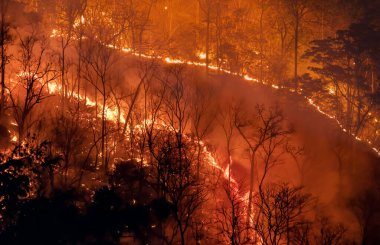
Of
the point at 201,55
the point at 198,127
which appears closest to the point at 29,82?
the point at 198,127

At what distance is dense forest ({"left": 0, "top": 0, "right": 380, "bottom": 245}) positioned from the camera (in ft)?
94.5

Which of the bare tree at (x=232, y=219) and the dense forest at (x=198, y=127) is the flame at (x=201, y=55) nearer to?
the dense forest at (x=198, y=127)

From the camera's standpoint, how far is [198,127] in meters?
43.7

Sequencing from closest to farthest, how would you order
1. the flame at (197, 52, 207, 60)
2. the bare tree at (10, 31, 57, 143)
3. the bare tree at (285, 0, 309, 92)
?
the bare tree at (10, 31, 57, 143), the bare tree at (285, 0, 309, 92), the flame at (197, 52, 207, 60)

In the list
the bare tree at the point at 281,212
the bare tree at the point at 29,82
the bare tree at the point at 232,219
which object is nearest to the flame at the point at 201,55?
the bare tree at the point at 29,82

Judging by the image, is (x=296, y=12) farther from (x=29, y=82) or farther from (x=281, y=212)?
(x=29, y=82)

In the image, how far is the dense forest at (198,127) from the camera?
94.5ft

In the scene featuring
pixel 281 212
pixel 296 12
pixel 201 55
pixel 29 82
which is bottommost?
pixel 281 212

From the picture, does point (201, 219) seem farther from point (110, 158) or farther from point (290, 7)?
point (290, 7)

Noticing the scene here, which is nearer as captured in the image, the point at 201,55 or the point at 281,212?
the point at 281,212

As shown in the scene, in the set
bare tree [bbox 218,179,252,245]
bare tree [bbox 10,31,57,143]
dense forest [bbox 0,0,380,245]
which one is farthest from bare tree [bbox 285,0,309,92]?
bare tree [bbox 10,31,57,143]

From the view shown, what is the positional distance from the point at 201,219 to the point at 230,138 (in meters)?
10.1

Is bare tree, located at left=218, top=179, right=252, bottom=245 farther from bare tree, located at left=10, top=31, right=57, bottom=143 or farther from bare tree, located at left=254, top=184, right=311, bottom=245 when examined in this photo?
bare tree, located at left=10, top=31, right=57, bottom=143

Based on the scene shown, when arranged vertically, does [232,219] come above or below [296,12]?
below
